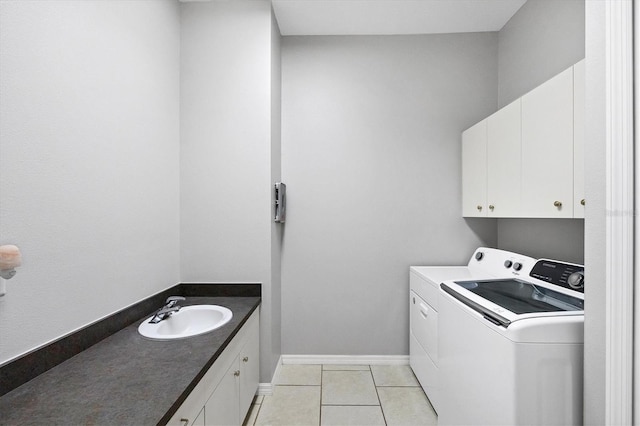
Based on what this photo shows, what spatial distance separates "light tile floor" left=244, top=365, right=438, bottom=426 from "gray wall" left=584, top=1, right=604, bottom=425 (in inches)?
46.6

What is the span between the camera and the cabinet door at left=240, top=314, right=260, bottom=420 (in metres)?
1.82

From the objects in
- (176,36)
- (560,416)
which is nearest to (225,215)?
(176,36)

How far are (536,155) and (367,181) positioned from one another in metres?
1.27

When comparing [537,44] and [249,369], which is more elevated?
[537,44]

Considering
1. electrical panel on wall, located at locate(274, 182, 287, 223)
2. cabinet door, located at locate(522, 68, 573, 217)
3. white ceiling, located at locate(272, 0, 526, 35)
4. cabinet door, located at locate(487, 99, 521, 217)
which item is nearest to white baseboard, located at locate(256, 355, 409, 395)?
electrical panel on wall, located at locate(274, 182, 287, 223)

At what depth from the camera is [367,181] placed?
273cm

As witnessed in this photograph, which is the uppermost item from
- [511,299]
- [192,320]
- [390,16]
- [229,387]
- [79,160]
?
[390,16]

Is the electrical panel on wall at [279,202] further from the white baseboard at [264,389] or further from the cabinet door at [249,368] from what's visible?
the white baseboard at [264,389]

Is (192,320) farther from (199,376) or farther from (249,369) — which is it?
(199,376)

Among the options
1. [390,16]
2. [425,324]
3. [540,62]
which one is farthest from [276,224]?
[540,62]

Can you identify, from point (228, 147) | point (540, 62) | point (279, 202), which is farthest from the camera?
point (279, 202)

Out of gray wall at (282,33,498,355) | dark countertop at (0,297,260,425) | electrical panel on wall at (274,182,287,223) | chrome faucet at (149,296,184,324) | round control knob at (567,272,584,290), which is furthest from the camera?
gray wall at (282,33,498,355)

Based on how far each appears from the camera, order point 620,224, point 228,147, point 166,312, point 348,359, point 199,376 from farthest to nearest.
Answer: point 348,359 → point 228,147 → point 166,312 → point 199,376 → point 620,224

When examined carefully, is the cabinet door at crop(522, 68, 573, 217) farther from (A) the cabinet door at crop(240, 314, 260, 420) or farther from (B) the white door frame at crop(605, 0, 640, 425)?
(A) the cabinet door at crop(240, 314, 260, 420)
